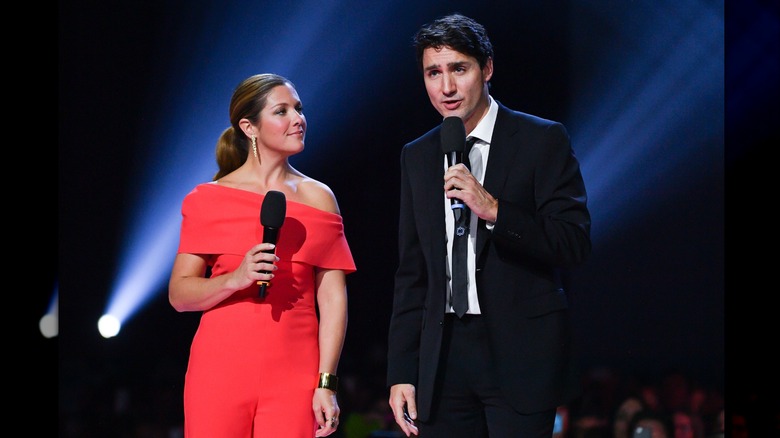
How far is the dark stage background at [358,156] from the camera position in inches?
145

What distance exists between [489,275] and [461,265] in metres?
0.08

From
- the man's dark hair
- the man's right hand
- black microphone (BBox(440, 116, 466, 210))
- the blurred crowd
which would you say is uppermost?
the man's dark hair

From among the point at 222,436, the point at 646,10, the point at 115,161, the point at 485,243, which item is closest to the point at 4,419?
the point at 115,161

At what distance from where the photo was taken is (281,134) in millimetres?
2941

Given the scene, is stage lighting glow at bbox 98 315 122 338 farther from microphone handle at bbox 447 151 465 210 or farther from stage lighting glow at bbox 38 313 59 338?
microphone handle at bbox 447 151 465 210

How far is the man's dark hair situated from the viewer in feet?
8.58

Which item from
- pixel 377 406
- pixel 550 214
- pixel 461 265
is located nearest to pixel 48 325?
pixel 377 406

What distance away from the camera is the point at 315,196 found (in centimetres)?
298

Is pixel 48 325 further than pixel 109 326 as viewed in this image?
Yes

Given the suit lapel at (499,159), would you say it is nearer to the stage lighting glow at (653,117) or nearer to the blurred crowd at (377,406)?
the stage lighting glow at (653,117)

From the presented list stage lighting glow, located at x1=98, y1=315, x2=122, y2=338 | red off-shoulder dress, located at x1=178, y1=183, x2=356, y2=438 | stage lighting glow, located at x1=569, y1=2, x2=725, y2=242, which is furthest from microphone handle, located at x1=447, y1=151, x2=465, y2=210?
stage lighting glow, located at x1=98, y1=315, x2=122, y2=338

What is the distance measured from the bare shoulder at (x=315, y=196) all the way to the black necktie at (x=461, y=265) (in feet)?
2.13

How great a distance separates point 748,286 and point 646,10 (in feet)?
4.25

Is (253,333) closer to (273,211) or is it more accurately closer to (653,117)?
(273,211)
